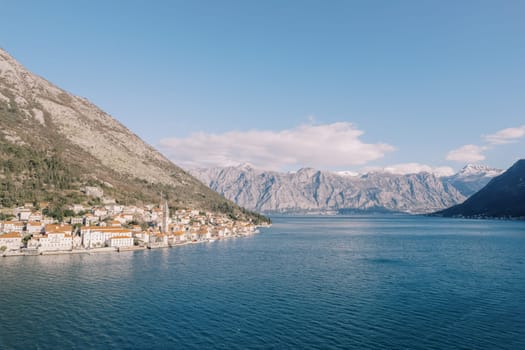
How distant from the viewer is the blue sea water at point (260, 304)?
41438 mm

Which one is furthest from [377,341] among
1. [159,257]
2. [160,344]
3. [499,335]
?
[159,257]

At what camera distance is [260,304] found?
5612cm

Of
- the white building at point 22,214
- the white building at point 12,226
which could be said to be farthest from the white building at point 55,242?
the white building at point 22,214

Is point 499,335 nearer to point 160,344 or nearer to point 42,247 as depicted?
point 160,344

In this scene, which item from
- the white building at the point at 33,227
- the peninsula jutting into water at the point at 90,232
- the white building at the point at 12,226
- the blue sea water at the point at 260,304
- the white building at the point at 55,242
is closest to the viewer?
the blue sea water at the point at 260,304

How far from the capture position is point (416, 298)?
5981cm

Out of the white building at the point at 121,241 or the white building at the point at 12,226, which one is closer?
the white building at the point at 12,226

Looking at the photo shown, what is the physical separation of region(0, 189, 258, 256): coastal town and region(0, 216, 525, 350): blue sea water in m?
14.2

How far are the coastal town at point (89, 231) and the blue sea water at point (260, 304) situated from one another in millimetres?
14245

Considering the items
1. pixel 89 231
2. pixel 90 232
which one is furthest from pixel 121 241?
pixel 89 231

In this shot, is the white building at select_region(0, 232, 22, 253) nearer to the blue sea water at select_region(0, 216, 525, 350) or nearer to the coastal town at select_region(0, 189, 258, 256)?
the coastal town at select_region(0, 189, 258, 256)

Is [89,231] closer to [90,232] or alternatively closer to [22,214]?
[90,232]

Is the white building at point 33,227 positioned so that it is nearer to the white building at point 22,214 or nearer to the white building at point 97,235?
the white building at point 22,214

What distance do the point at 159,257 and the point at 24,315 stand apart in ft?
196
